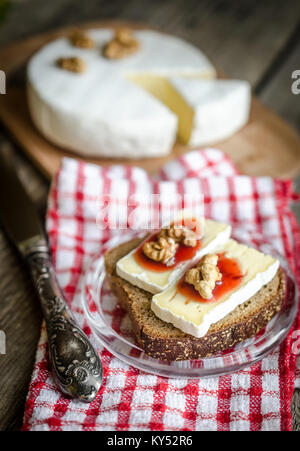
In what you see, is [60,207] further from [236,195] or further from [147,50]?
[147,50]

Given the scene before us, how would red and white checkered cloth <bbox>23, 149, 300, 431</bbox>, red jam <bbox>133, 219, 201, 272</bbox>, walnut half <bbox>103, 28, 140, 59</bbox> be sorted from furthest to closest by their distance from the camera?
Answer: walnut half <bbox>103, 28, 140, 59</bbox>, red jam <bbox>133, 219, 201, 272</bbox>, red and white checkered cloth <bbox>23, 149, 300, 431</bbox>

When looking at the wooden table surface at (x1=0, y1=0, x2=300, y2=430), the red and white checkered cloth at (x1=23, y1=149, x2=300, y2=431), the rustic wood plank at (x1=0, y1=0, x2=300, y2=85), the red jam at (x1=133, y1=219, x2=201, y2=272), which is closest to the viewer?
the red and white checkered cloth at (x1=23, y1=149, x2=300, y2=431)

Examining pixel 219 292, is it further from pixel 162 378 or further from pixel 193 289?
pixel 162 378

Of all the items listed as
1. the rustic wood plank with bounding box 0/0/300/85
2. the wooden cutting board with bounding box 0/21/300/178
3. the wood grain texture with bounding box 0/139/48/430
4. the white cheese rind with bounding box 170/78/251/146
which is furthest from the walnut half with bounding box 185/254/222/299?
the rustic wood plank with bounding box 0/0/300/85

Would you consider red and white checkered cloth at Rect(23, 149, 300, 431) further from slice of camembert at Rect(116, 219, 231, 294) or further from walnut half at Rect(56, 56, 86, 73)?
walnut half at Rect(56, 56, 86, 73)

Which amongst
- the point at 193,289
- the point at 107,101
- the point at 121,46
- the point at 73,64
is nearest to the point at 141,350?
the point at 193,289

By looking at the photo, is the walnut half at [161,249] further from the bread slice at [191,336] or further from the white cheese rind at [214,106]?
the white cheese rind at [214,106]
